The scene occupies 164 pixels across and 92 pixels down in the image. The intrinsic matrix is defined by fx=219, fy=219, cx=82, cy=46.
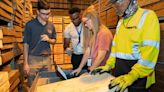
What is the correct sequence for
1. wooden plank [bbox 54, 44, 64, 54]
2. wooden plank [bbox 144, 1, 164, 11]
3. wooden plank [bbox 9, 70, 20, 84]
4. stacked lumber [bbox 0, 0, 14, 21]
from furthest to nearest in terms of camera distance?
wooden plank [bbox 54, 44, 64, 54], stacked lumber [bbox 0, 0, 14, 21], wooden plank [bbox 9, 70, 20, 84], wooden plank [bbox 144, 1, 164, 11]

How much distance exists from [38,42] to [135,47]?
230 cm

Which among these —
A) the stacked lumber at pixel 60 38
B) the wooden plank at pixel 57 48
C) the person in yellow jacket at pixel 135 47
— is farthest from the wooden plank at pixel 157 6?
the wooden plank at pixel 57 48

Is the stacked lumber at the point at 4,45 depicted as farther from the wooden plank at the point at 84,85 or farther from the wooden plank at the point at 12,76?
the wooden plank at the point at 84,85

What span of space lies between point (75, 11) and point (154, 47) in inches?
93.2

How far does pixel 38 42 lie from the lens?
13.1 feet

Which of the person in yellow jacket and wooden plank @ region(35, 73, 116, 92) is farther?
the person in yellow jacket

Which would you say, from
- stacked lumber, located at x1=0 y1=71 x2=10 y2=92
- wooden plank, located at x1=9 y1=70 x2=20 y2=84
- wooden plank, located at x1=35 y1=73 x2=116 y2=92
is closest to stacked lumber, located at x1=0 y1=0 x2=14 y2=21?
wooden plank, located at x1=9 y1=70 x2=20 y2=84

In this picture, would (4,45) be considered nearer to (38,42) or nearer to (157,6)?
(38,42)

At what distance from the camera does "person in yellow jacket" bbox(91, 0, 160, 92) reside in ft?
6.31

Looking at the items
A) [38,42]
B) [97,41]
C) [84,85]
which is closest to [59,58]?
[38,42]

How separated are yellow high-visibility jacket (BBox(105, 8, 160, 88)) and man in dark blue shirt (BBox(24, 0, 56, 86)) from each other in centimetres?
199

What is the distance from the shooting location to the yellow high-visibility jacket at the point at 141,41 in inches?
76.2

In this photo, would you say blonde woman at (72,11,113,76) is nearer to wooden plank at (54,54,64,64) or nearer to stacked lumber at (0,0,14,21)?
stacked lumber at (0,0,14,21)

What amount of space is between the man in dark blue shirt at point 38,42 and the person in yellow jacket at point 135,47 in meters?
1.93
